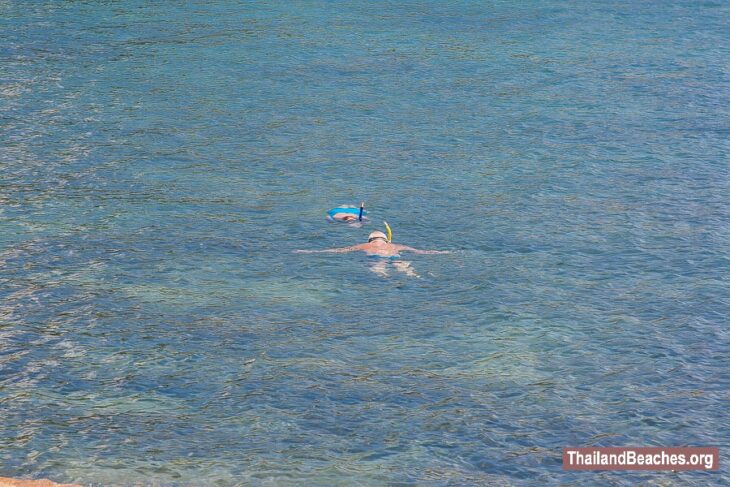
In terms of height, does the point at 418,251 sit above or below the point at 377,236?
below

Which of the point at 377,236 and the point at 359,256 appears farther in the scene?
the point at 359,256

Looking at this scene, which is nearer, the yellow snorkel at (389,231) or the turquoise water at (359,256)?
the turquoise water at (359,256)

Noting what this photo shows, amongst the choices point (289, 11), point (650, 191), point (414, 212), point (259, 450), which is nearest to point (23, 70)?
point (289, 11)

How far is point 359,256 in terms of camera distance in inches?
1104

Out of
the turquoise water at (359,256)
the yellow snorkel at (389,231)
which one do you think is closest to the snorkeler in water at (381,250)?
the yellow snorkel at (389,231)

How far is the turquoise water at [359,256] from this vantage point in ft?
65.5

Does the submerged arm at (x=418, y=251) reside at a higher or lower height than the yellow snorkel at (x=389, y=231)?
lower

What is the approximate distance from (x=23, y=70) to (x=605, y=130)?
23.3 meters

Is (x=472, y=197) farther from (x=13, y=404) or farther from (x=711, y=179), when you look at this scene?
(x=13, y=404)

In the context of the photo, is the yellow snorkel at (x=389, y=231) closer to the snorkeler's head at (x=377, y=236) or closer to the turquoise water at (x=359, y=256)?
the snorkeler's head at (x=377, y=236)

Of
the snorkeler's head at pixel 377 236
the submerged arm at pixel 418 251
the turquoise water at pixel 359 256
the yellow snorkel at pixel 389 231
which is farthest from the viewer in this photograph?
the yellow snorkel at pixel 389 231

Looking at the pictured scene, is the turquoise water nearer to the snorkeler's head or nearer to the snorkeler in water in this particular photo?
the snorkeler in water

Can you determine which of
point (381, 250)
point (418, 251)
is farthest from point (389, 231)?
point (418, 251)

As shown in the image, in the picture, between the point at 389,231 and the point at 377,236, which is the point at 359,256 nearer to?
the point at 377,236
